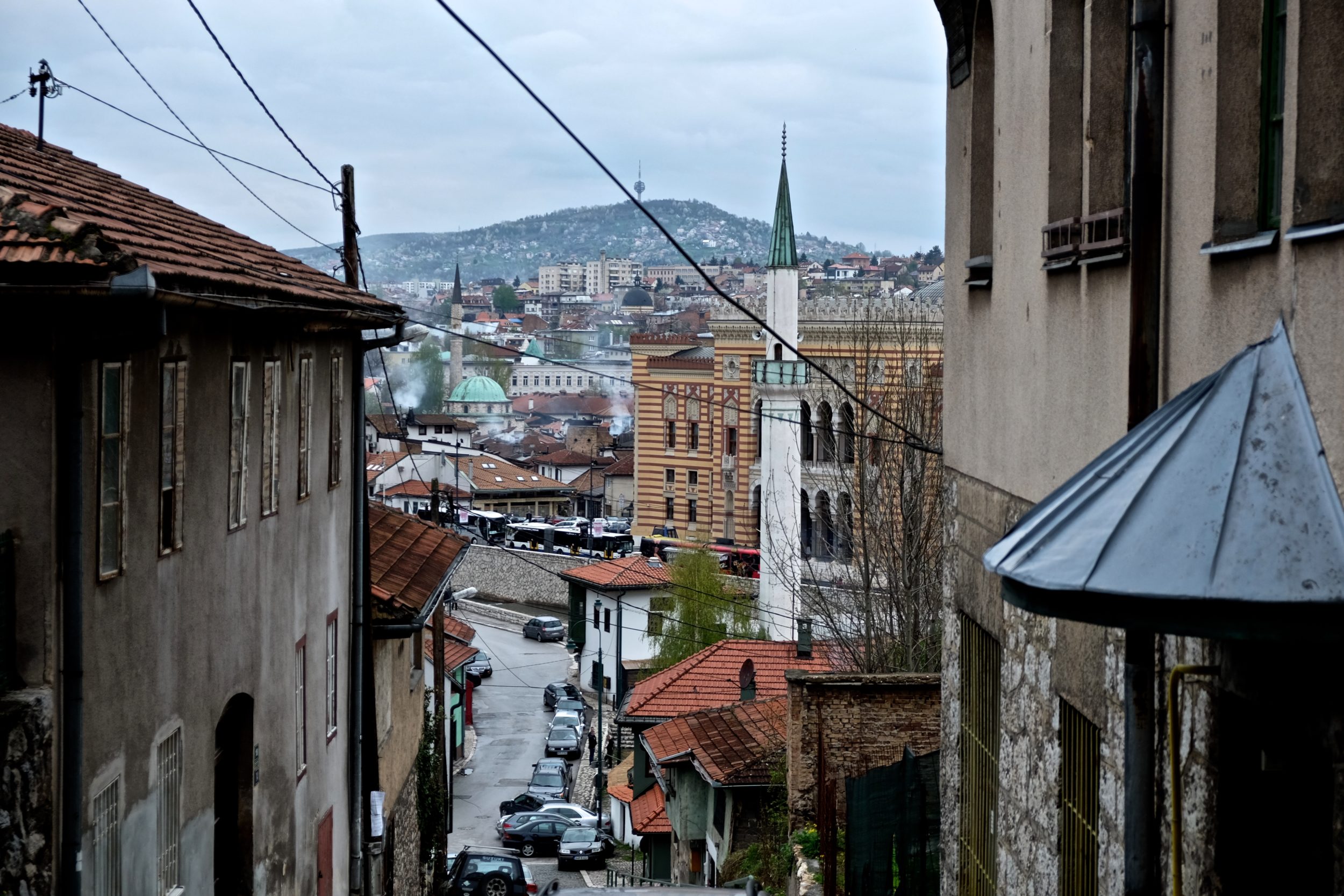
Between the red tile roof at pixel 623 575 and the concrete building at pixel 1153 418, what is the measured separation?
173 ft

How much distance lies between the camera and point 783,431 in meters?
53.6

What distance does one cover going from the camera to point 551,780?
47.7 metres

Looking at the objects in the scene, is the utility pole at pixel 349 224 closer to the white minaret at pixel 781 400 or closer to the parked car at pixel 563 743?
the white minaret at pixel 781 400

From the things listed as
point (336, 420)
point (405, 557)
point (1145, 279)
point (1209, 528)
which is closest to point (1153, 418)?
point (1209, 528)

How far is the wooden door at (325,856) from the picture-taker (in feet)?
50.9

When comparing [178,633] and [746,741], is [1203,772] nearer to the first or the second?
[178,633]

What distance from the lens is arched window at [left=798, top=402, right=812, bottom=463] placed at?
5531 cm

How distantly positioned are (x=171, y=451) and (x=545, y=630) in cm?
6929

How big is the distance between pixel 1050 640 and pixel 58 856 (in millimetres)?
5248

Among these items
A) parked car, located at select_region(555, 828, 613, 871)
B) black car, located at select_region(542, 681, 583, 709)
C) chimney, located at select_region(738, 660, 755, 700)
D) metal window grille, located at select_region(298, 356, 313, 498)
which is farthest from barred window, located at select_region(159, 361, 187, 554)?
black car, located at select_region(542, 681, 583, 709)

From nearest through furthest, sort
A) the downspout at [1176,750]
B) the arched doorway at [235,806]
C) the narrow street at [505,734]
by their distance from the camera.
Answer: the downspout at [1176,750]
the arched doorway at [235,806]
the narrow street at [505,734]

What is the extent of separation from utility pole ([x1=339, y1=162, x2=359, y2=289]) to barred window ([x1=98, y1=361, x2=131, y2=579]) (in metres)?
9.61

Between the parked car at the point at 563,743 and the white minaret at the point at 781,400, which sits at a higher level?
the white minaret at the point at 781,400

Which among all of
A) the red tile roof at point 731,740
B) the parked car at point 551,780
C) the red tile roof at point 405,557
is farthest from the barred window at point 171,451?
the parked car at point 551,780
